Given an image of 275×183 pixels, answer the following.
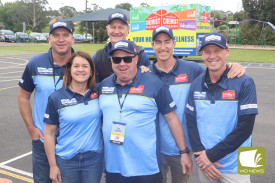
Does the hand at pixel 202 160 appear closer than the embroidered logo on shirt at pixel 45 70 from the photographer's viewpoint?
Yes

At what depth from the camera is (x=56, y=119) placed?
108 inches

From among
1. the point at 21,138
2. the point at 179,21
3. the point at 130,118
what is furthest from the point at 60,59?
the point at 179,21

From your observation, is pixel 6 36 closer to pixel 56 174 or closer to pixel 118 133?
pixel 56 174

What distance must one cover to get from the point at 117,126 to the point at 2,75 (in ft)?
45.0

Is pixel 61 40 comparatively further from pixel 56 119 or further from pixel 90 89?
pixel 56 119

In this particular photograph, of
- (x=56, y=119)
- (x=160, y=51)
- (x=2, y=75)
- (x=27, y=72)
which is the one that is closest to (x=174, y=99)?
(x=160, y=51)

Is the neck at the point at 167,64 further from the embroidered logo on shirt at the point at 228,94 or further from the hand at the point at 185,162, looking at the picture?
the hand at the point at 185,162

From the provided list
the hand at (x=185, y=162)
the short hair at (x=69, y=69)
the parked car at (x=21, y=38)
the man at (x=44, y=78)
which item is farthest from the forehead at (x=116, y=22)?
the parked car at (x=21, y=38)

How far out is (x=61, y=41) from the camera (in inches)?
121

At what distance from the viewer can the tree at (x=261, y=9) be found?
39000 millimetres

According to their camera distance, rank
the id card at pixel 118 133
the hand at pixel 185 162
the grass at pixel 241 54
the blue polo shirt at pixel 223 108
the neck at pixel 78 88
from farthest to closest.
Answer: the grass at pixel 241 54 → the hand at pixel 185 162 → the neck at pixel 78 88 → the id card at pixel 118 133 → the blue polo shirt at pixel 223 108

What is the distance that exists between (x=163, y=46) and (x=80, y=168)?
5.34 ft

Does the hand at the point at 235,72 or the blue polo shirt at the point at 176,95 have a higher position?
the hand at the point at 235,72

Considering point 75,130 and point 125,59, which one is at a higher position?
point 125,59
